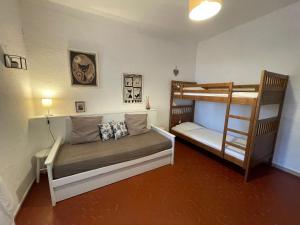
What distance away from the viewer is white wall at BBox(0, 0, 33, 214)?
1.48 meters

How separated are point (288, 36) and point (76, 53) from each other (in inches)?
145

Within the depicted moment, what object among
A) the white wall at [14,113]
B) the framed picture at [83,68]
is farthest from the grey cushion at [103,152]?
the framed picture at [83,68]

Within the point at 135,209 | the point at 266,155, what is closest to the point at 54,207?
the point at 135,209

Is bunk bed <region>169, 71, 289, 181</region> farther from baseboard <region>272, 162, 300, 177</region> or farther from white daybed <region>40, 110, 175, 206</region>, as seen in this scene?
white daybed <region>40, 110, 175, 206</region>

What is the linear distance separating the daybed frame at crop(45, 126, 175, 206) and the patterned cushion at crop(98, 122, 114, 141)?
2.07 ft

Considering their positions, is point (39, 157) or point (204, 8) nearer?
point (204, 8)

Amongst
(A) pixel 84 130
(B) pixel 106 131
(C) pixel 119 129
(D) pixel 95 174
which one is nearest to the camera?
(D) pixel 95 174

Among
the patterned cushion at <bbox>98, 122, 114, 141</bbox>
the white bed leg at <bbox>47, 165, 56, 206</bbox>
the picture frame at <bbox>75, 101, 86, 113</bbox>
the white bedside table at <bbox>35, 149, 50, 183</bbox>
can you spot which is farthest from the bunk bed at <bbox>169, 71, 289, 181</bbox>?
the white bedside table at <bbox>35, 149, 50, 183</bbox>

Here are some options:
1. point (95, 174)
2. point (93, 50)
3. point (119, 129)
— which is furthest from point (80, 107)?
point (95, 174)

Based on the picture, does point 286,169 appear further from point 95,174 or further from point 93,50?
point 93,50

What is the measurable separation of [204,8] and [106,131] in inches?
88.8

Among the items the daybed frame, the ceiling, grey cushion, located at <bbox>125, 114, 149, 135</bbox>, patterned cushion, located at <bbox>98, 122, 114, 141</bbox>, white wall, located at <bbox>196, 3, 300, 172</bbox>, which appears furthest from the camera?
grey cushion, located at <bbox>125, 114, 149, 135</bbox>

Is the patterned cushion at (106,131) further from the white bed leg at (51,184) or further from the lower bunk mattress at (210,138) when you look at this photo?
the lower bunk mattress at (210,138)

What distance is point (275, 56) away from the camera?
7.85 ft
